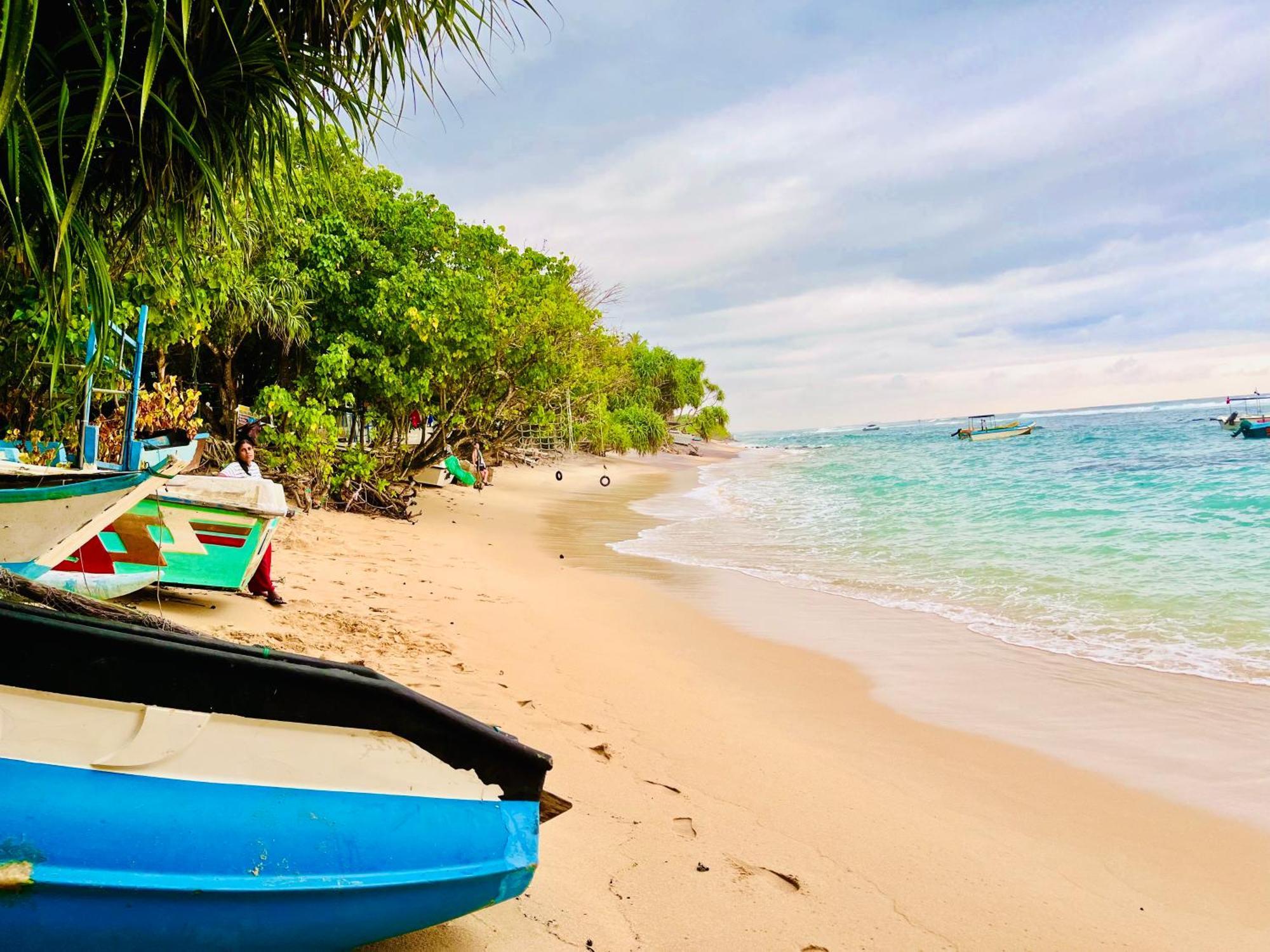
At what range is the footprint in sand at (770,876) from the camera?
292cm

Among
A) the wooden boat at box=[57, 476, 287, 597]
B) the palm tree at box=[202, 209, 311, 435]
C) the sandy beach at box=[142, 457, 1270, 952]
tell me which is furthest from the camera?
the palm tree at box=[202, 209, 311, 435]

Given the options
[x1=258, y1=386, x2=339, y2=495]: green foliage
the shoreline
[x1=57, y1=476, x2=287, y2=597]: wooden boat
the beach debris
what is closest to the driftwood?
the beach debris

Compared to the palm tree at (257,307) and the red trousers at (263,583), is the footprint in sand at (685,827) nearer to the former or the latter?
the red trousers at (263,583)

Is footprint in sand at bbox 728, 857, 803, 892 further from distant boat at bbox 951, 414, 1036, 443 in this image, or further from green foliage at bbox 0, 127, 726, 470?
distant boat at bbox 951, 414, 1036, 443

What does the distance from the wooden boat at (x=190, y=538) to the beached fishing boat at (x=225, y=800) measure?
4.30 meters

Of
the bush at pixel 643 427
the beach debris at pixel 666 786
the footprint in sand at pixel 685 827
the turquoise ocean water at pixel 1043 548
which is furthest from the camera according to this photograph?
the bush at pixel 643 427

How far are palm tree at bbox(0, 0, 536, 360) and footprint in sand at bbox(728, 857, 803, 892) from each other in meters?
3.28

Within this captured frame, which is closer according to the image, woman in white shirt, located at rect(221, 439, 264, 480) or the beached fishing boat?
the beached fishing boat

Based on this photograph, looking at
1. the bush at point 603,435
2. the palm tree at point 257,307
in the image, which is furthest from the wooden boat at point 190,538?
the bush at point 603,435

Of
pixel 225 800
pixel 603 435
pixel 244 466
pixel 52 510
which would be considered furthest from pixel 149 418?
pixel 603 435

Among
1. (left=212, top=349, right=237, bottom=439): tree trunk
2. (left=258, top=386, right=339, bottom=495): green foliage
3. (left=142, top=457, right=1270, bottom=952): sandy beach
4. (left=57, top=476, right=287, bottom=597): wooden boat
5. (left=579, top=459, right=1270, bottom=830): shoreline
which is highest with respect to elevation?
(left=212, top=349, right=237, bottom=439): tree trunk

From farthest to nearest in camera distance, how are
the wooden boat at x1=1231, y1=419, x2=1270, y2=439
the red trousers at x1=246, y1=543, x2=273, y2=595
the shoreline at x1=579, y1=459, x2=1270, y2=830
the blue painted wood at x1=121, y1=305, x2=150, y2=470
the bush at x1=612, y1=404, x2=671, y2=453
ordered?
the bush at x1=612, y1=404, x2=671, y2=453 → the wooden boat at x1=1231, y1=419, x2=1270, y2=439 → the blue painted wood at x1=121, y1=305, x2=150, y2=470 → the red trousers at x1=246, y1=543, x2=273, y2=595 → the shoreline at x1=579, y1=459, x2=1270, y2=830

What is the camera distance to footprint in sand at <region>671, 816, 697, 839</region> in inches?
127

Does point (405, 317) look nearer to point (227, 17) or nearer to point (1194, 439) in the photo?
point (227, 17)
